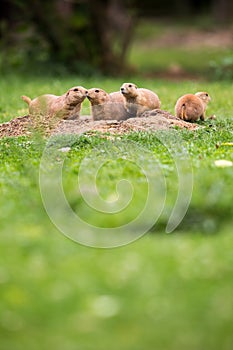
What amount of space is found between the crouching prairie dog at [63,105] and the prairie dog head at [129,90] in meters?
0.43

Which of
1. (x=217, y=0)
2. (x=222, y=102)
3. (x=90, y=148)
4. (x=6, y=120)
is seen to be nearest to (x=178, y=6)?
(x=217, y=0)

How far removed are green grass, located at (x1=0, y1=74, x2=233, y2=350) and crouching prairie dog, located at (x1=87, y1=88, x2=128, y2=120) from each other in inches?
66.5

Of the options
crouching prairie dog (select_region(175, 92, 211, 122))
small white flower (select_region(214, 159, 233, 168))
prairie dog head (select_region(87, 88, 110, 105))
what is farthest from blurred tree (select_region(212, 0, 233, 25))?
small white flower (select_region(214, 159, 233, 168))

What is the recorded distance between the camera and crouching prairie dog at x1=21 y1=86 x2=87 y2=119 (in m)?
8.53

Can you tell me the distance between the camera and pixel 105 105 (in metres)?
8.73

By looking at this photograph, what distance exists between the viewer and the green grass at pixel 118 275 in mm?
4000

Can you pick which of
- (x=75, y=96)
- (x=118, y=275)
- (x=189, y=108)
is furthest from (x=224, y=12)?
(x=118, y=275)

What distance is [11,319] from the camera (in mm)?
4133

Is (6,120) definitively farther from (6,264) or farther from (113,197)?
(6,264)

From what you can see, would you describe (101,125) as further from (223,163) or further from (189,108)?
(223,163)

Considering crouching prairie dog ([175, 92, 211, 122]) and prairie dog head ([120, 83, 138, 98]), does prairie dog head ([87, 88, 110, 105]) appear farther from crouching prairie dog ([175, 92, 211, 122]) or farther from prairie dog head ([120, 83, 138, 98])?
crouching prairie dog ([175, 92, 211, 122])

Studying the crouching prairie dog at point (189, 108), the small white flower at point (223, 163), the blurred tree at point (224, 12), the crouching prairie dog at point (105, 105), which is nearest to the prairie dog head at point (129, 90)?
the crouching prairie dog at point (105, 105)

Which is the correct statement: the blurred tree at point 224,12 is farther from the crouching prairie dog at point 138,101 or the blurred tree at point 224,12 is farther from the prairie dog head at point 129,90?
the prairie dog head at point 129,90

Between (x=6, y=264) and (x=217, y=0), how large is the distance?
25.8 m
